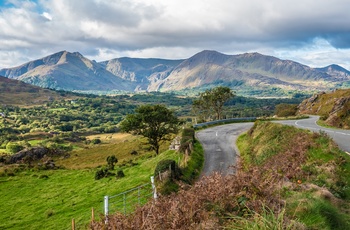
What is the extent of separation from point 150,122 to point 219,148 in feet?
64.8

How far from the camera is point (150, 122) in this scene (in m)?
57.3

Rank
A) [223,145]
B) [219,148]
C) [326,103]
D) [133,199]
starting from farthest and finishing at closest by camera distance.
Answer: [326,103] → [223,145] → [219,148] → [133,199]

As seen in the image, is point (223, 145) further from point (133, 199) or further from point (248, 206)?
point (248, 206)

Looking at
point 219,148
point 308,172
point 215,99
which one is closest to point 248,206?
point 308,172

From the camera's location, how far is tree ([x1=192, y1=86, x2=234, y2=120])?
312 ft

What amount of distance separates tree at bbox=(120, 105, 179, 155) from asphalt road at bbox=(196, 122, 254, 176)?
7.64 meters

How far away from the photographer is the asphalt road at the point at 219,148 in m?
32.4

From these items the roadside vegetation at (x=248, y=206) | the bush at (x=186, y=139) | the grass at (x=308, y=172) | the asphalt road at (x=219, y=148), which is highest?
the roadside vegetation at (x=248, y=206)

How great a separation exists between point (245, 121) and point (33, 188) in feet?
144

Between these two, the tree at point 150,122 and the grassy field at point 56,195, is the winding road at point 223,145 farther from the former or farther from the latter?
the tree at point 150,122

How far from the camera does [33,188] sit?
159ft

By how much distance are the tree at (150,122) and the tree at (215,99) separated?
3488 cm

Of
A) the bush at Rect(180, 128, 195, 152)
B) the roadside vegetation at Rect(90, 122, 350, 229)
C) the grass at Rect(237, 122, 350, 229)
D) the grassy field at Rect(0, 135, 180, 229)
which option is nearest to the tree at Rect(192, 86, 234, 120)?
the bush at Rect(180, 128, 195, 152)

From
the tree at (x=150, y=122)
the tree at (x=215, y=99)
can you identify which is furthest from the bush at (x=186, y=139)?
the tree at (x=215, y=99)
